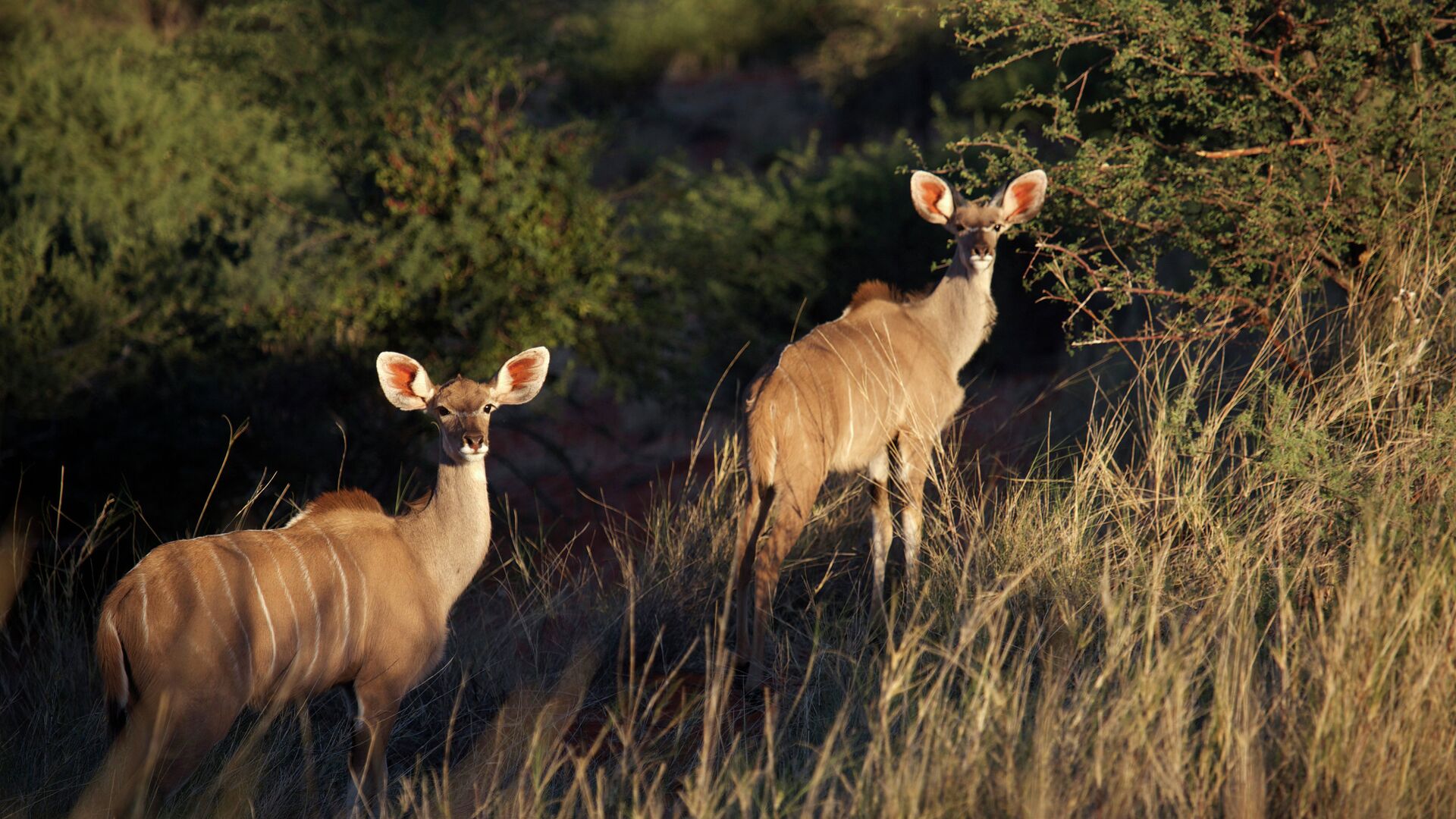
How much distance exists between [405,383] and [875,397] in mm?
1782

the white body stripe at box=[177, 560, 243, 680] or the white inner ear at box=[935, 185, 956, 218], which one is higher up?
the white inner ear at box=[935, 185, 956, 218]

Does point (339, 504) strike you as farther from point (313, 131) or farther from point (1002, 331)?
point (1002, 331)

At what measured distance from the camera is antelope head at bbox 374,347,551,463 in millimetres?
3947

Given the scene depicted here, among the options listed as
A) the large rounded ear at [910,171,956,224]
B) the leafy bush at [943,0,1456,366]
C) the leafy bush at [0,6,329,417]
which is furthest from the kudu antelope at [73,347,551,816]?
the leafy bush at [0,6,329,417]

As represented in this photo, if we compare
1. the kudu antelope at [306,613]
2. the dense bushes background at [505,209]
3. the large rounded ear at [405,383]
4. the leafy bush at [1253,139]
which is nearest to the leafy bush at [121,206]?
the dense bushes background at [505,209]

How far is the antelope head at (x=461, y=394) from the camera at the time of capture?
3.95 m

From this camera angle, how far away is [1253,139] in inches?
209

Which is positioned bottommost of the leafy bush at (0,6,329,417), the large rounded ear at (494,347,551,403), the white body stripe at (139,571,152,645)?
the leafy bush at (0,6,329,417)

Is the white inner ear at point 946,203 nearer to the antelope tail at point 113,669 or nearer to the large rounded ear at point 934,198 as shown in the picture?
the large rounded ear at point 934,198

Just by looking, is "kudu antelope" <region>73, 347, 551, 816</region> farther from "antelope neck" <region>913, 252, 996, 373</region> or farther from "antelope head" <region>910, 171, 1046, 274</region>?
"antelope neck" <region>913, 252, 996, 373</region>

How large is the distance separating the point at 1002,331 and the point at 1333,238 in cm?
550

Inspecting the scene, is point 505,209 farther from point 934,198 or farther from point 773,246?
point 934,198

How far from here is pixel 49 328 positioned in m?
6.84

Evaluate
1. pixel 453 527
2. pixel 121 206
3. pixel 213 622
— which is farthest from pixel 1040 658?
pixel 121 206
